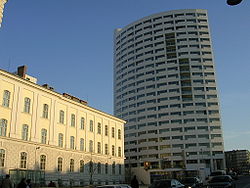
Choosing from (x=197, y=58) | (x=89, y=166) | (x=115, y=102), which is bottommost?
(x=89, y=166)

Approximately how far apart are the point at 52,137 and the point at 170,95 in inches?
2858

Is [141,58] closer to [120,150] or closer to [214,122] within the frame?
[214,122]

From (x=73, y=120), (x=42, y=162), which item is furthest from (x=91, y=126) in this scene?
(x=42, y=162)

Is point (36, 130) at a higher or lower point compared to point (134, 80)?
lower

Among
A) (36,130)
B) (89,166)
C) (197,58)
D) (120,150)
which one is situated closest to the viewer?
(36,130)

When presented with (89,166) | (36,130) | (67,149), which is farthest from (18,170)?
(89,166)

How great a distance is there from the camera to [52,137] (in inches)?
1693

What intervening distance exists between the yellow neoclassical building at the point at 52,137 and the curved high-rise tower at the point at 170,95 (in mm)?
42784

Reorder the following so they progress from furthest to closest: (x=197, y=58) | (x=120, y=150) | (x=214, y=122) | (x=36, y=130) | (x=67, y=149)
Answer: (x=197, y=58) → (x=214, y=122) → (x=120, y=150) → (x=67, y=149) → (x=36, y=130)

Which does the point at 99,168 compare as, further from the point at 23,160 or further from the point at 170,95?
the point at 170,95

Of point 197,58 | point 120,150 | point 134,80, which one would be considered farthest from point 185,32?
point 120,150

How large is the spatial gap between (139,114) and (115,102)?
60.3 ft

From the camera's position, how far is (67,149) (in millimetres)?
45812

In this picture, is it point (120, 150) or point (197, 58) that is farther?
point (197, 58)
